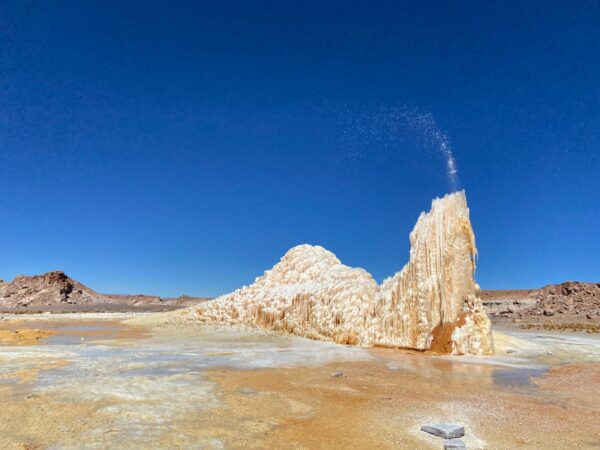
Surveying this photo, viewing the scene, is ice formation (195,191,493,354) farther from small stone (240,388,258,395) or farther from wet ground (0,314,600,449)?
small stone (240,388,258,395)

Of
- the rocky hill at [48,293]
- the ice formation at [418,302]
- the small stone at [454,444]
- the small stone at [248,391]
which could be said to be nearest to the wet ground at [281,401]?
the small stone at [248,391]

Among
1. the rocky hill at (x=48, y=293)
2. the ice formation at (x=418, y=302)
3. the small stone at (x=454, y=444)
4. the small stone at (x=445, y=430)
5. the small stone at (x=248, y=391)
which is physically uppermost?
the rocky hill at (x=48, y=293)

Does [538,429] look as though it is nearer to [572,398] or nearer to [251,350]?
[572,398]

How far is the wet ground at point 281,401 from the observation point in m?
4.19

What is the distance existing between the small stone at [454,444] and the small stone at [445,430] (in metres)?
0.10

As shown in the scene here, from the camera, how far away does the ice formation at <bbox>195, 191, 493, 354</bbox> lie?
12039 millimetres

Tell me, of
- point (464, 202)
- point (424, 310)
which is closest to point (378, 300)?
point (424, 310)

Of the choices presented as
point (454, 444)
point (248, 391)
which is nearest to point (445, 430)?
point (454, 444)

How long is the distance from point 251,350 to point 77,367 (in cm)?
444

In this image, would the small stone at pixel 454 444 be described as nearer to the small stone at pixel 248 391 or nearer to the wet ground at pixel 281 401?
the wet ground at pixel 281 401

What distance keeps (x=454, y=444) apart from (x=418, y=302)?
29.8 ft

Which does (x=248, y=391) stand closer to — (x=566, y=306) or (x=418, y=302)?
(x=418, y=302)

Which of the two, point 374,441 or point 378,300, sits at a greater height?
point 378,300

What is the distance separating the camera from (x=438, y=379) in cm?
755
